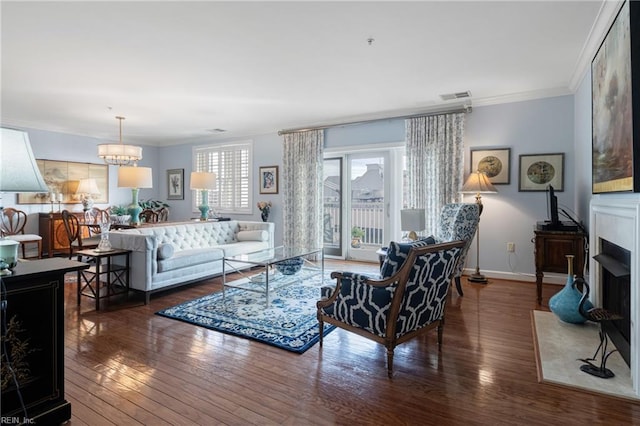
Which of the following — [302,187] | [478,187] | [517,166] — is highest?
[517,166]

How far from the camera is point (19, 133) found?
1.62m

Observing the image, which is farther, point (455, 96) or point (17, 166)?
point (455, 96)

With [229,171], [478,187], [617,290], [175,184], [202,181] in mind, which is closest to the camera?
[617,290]

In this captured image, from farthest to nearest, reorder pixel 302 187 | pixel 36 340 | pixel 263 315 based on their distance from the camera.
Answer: pixel 302 187 → pixel 263 315 → pixel 36 340

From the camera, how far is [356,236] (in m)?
6.31

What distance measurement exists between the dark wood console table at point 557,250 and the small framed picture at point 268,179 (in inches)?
Answer: 182

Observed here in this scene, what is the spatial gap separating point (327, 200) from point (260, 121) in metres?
1.91

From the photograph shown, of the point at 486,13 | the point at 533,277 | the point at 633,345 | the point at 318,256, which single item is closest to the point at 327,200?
the point at 318,256

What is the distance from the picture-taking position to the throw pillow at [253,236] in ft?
18.1

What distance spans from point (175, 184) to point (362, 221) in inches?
195

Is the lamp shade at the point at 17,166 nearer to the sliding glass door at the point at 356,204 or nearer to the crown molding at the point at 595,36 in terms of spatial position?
the crown molding at the point at 595,36

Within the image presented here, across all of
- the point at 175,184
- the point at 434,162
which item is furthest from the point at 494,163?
the point at 175,184

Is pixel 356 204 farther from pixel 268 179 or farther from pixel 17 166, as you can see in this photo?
pixel 17 166

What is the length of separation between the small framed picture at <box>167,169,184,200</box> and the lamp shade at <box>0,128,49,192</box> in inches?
275
